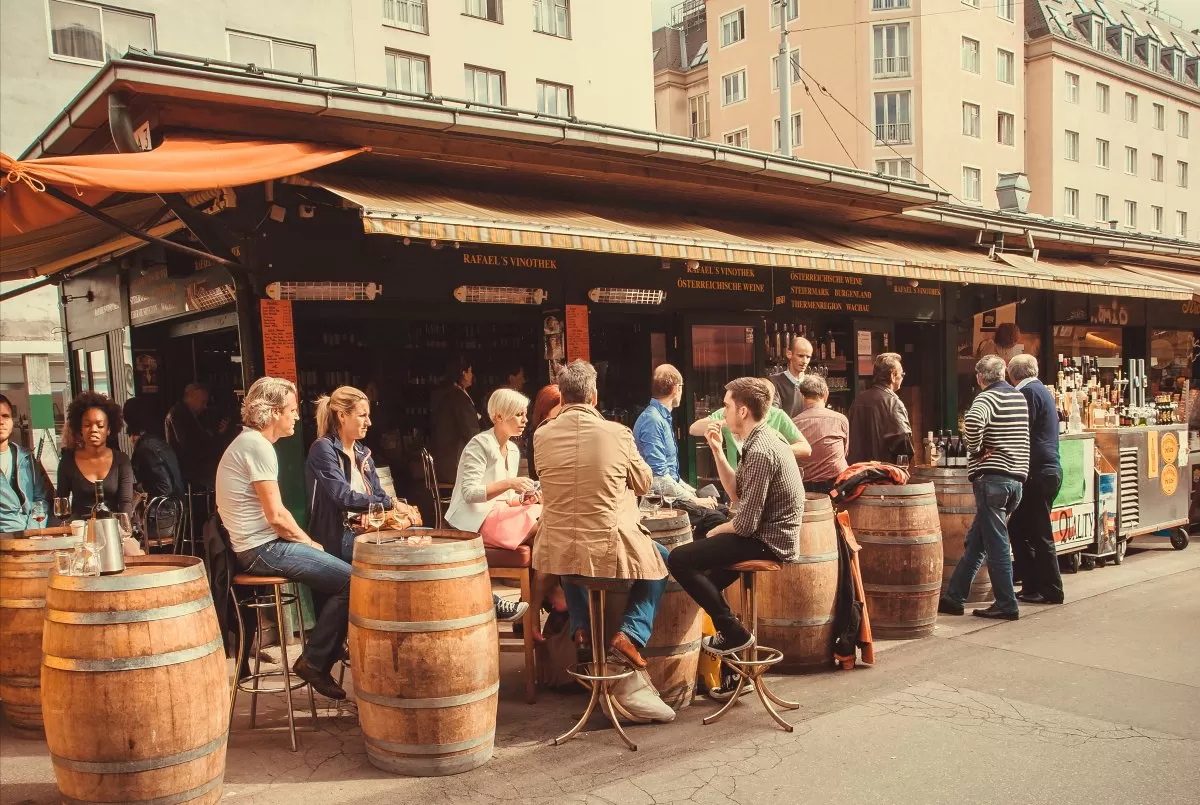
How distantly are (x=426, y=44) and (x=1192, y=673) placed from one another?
78.6 ft

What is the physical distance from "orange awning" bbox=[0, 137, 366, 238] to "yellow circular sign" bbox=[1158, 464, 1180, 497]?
317 inches

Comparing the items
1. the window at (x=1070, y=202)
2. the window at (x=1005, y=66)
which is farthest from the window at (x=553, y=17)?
the window at (x=1070, y=202)

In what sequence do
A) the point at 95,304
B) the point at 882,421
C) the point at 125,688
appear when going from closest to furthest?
the point at 125,688 → the point at 882,421 → the point at 95,304

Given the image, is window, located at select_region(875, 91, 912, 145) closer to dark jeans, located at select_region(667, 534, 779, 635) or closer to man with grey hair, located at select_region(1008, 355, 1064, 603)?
man with grey hair, located at select_region(1008, 355, 1064, 603)

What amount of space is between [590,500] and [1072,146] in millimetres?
45887

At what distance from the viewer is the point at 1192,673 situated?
16.8ft

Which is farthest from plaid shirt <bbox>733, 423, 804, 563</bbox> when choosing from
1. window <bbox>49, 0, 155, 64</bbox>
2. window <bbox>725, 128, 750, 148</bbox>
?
window <bbox>725, 128, 750, 148</bbox>

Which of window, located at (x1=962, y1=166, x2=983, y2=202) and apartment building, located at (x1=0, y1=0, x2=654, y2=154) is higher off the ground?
apartment building, located at (x1=0, y1=0, x2=654, y2=154)

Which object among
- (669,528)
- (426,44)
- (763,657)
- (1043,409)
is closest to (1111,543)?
(1043,409)

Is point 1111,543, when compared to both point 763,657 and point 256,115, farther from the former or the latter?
point 256,115

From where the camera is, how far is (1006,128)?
40.4 m

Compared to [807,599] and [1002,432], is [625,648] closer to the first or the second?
[807,599]

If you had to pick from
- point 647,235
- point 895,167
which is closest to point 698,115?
point 895,167

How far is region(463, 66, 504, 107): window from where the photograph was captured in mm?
25719
